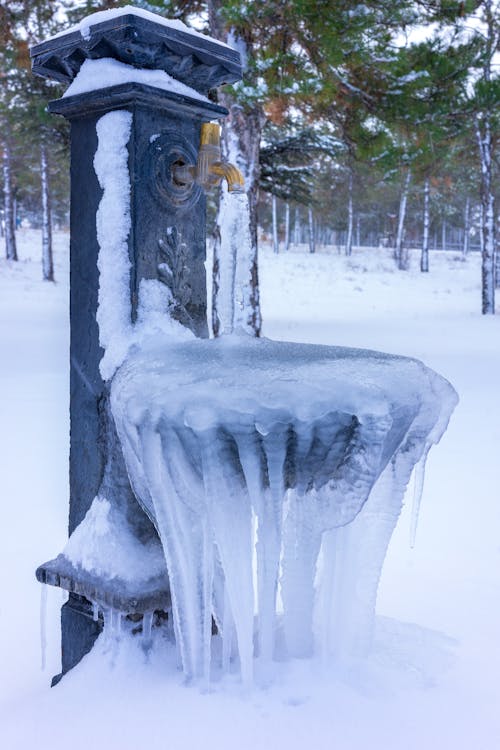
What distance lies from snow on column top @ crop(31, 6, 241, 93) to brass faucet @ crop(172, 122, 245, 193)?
0.70ft

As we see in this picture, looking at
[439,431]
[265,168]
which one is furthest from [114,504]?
[265,168]

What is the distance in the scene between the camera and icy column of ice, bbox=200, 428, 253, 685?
1.54 m

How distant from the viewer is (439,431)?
1.84 m

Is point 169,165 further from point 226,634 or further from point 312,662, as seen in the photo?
point 312,662

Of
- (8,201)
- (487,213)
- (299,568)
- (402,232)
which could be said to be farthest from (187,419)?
(402,232)

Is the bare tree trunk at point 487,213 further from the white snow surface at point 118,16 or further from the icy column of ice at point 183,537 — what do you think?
the icy column of ice at point 183,537

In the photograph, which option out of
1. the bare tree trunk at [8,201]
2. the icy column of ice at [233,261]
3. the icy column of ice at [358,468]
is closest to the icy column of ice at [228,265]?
the icy column of ice at [233,261]

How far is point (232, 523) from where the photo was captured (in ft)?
5.40

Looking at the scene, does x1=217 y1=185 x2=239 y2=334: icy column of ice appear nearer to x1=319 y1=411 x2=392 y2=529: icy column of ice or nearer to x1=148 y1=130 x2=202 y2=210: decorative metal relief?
x1=148 y1=130 x2=202 y2=210: decorative metal relief

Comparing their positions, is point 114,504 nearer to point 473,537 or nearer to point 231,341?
point 231,341

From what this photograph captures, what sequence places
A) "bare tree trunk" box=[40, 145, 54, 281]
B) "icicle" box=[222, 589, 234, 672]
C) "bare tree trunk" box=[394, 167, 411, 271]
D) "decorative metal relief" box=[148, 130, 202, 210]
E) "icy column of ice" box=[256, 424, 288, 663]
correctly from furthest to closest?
"bare tree trunk" box=[394, 167, 411, 271] < "bare tree trunk" box=[40, 145, 54, 281] < "decorative metal relief" box=[148, 130, 202, 210] < "icicle" box=[222, 589, 234, 672] < "icy column of ice" box=[256, 424, 288, 663]

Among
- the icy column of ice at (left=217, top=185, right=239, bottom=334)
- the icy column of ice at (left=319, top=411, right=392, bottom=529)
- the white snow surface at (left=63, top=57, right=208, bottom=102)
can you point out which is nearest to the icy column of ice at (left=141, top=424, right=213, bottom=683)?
the icy column of ice at (left=319, top=411, right=392, bottom=529)

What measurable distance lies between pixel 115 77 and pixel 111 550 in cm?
131

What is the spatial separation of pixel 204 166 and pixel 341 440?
955 mm
